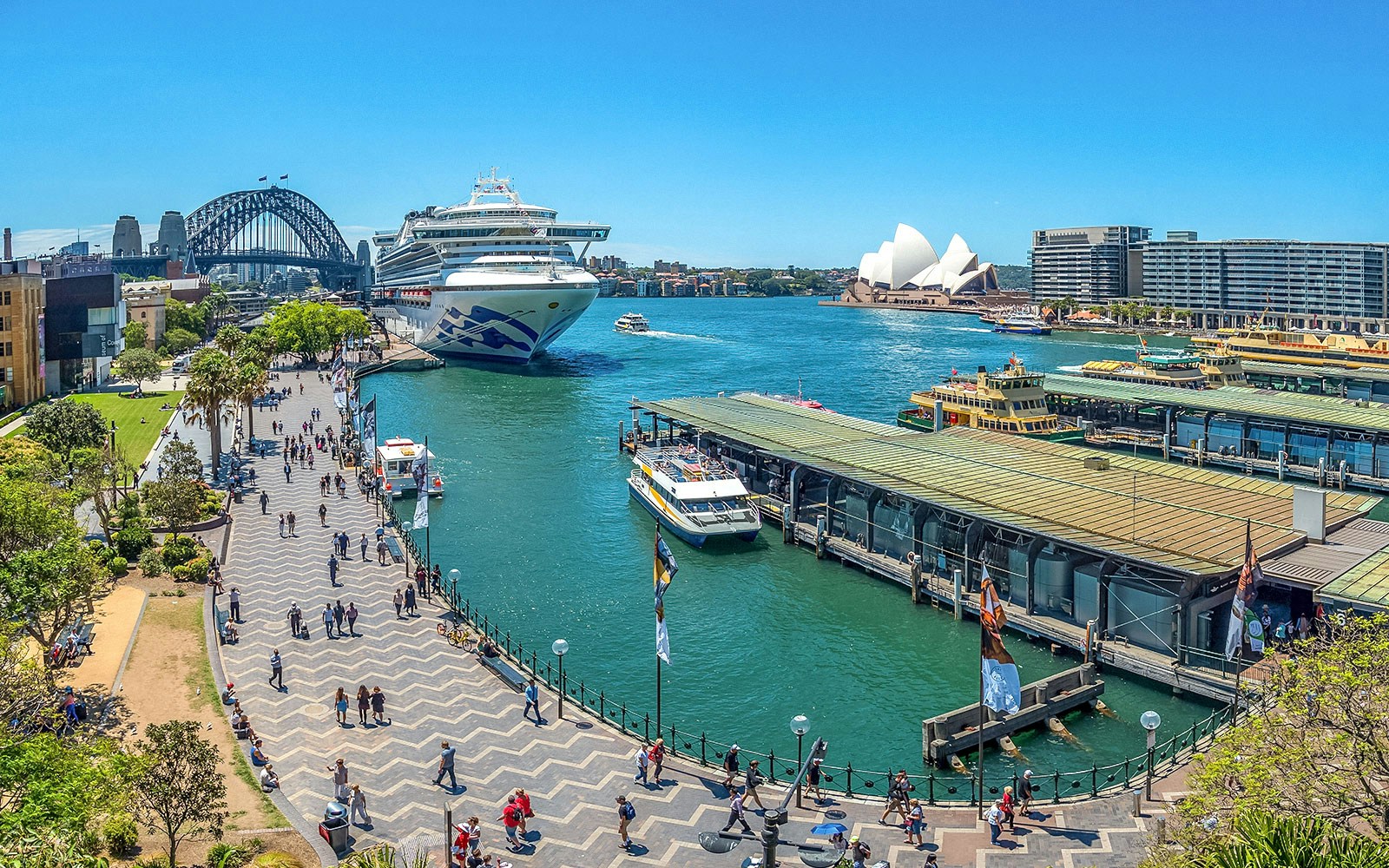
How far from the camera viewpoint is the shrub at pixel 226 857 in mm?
19286

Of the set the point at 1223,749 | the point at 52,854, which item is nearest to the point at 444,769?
the point at 52,854

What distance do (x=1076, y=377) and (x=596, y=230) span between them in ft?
203

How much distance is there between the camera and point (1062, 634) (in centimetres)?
3441

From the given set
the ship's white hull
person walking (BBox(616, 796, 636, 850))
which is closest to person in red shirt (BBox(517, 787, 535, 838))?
person walking (BBox(616, 796, 636, 850))

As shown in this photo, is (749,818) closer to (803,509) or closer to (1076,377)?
(803,509)

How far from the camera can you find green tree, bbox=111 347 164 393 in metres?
89.4

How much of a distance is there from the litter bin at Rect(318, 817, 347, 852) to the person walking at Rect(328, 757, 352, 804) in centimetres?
107

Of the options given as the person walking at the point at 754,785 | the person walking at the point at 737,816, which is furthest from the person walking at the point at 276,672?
the person walking at the point at 737,816

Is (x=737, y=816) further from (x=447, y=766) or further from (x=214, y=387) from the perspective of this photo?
(x=214, y=387)

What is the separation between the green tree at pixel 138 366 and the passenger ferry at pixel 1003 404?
63.1 meters

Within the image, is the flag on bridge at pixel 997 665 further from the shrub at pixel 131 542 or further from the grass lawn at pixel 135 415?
the grass lawn at pixel 135 415

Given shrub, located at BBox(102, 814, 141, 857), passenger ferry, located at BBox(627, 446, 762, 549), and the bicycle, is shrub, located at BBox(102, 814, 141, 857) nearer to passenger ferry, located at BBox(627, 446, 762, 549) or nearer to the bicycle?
the bicycle

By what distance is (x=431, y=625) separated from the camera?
115 ft

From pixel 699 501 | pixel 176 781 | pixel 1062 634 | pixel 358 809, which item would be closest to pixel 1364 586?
pixel 1062 634
